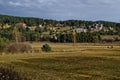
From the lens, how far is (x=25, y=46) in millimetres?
112750

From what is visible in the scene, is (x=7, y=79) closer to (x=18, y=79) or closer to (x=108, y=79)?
(x=18, y=79)

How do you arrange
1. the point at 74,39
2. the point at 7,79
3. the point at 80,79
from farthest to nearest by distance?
the point at 74,39
the point at 80,79
the point at 7,79

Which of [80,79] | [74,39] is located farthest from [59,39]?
[80,79]

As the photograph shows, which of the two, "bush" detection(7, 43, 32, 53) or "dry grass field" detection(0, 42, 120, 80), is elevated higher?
"dry grass field" detection(0, 42, 120, 80)

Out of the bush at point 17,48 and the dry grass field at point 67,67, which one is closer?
the dry grass field at point 67,67

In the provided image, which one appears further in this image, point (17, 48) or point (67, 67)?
point (17, 48)

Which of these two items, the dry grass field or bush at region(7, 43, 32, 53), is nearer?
the dry grass field

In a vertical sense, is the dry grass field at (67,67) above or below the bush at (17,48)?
above

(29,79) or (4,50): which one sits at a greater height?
→ (29,79)

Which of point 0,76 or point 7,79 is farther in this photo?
point 0,76

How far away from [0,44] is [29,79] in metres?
86.7

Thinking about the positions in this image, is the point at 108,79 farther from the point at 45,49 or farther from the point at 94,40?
the point at 94,40

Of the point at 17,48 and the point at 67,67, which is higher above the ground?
the point at 67,67


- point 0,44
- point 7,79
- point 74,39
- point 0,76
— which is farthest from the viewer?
point 74,39
